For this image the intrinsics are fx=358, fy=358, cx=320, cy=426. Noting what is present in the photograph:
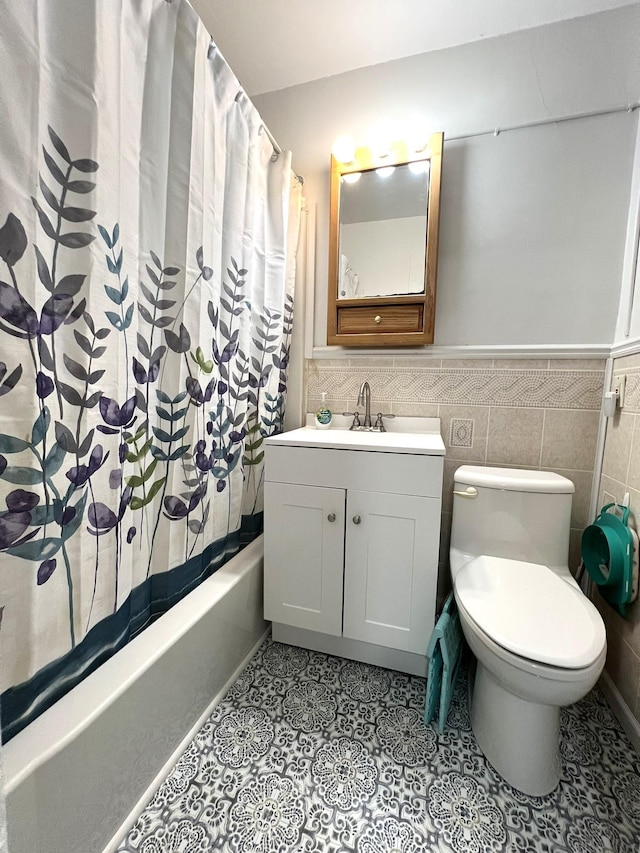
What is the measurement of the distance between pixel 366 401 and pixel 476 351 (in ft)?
1.65

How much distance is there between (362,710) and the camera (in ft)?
3.76

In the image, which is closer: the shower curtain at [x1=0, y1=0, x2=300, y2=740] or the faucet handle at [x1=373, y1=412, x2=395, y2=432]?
the shower curtain at [x1=0, y1=0, x2=300, y2=740]

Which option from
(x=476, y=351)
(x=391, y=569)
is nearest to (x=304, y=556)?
(x=391, y=569)

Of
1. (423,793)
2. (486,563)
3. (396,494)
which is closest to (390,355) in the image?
(396,494)

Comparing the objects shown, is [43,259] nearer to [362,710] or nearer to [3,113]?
[3,113]

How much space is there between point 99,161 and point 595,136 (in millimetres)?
1659

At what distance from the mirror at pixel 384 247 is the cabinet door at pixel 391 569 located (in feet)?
2.41

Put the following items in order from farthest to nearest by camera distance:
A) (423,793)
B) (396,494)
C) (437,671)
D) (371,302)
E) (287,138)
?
1. (287,138)
2. (371,302)
3. (396,494)
4. (437,671)
5. (423,793)

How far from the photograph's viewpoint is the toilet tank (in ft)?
4.11

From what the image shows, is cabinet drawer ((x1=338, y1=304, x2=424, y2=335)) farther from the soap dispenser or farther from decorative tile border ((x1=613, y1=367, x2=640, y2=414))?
decorative tile border ((x1=613, y1=367, x2=640, y2=414))

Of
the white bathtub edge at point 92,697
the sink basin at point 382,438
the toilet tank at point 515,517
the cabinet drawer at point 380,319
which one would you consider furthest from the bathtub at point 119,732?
the cabinet drawer at point 380,319

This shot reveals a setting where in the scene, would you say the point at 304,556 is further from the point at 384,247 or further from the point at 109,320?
the point at 384,247

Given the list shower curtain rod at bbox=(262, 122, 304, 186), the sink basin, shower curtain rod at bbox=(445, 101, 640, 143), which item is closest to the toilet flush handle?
the sink basin

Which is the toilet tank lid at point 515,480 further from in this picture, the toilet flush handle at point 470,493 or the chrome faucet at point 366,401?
the chrome faucet at point 366,401
